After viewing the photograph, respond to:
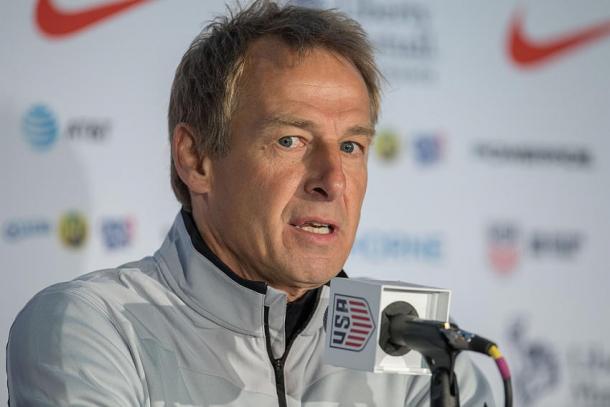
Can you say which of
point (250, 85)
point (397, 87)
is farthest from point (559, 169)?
point (250, 85)

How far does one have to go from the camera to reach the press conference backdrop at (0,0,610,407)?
9.43ft

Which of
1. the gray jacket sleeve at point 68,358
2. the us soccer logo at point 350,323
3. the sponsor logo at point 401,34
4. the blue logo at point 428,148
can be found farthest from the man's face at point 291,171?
the blue logo at point 428,148

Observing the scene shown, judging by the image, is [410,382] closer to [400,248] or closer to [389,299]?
[389,299]

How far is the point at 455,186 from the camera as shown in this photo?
11.9ft

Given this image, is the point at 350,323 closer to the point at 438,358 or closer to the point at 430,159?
the point at 438,358

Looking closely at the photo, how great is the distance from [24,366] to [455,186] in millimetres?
2208

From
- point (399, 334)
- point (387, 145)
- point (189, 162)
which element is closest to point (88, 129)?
point (189, 162)

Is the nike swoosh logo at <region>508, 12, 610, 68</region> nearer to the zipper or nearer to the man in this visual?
the man

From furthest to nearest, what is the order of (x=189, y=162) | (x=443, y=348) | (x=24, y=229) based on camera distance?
(x=24, y=229)
(x=189, y=162)
(x=443, y=348)

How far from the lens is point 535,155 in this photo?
149 inches

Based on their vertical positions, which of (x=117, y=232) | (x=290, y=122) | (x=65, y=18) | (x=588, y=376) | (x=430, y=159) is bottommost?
(x=588, y=376)

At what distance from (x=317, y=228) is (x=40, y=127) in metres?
1.23

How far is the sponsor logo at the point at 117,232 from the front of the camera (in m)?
2.96

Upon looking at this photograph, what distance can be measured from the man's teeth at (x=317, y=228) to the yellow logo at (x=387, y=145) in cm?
151
